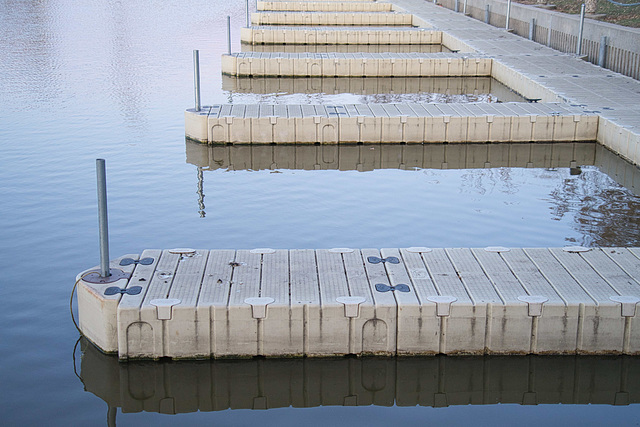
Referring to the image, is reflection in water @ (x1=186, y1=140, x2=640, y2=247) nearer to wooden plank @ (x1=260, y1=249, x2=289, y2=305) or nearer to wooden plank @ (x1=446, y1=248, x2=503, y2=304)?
wooden plank @ (x1=446, y1=248, x2=503, y2=304)

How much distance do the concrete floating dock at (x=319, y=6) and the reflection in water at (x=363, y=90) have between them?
11254mm

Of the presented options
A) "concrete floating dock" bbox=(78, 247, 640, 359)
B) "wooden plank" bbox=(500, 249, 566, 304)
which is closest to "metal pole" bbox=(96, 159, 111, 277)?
"concrete floating dock" bbox=(78, 247, 640, 359)

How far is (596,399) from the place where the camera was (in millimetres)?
5348

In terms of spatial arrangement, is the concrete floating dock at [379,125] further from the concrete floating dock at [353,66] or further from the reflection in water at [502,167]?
the concrete floating dock at [353,66]

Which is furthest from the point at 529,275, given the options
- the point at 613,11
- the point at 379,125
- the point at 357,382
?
the point at 613,11

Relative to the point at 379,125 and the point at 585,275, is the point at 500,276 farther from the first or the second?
the point at 379,125

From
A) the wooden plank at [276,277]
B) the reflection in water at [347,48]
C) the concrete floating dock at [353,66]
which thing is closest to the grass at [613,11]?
the reflection in water at [347,48]

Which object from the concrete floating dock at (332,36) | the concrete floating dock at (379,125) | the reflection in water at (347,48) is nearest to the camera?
the concrete floating dock at (379,125)

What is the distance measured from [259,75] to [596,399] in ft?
40.6

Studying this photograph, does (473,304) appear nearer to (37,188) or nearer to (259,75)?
(37,188)

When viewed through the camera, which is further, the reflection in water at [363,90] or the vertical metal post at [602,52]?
the vertical metal post at [602,52]

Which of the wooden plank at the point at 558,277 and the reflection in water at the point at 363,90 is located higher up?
the wooden plank at the point at 558,277

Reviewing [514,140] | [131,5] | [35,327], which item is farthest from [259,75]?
[131,5]

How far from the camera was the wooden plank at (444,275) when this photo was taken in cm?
569
